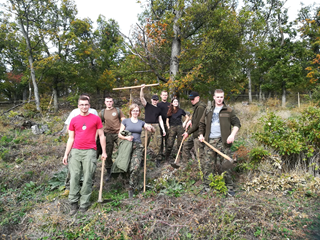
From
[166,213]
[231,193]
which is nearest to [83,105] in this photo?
[166,213]

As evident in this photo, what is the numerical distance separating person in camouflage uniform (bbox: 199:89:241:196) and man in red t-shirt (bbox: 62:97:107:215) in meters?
2.29

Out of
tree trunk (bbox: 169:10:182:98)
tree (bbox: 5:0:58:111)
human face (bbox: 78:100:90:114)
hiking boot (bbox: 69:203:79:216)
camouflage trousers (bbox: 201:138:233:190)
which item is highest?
tree (bbox: 5:0:58:111)

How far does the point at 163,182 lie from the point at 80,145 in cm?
195

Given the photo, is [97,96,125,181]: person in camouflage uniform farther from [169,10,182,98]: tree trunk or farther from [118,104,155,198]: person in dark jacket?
[169,10,182,98]: tree trunk

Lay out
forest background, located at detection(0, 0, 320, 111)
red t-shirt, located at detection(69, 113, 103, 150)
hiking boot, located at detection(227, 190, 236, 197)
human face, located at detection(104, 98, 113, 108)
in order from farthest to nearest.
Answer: forest background, located at detection(0, 0, 320, 111) < human face, located at detection(104, 98, 113, 108) < hiking boot, located at detection(227, 190, 236, 197) < red t-shirt, located at detection(69, 113, 103, 150)

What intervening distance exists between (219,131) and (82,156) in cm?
275

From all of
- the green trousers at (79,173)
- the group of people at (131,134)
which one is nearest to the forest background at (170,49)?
the group of people at (131,134)

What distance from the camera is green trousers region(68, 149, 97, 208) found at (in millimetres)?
3496

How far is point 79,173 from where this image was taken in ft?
11.7

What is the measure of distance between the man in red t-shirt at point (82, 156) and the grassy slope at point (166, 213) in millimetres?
282

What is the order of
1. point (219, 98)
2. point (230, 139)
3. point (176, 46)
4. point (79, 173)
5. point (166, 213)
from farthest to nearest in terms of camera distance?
point (176, 46) → point (219, 98) → point (230, 139) → point (79, 173) → point (166, 213)

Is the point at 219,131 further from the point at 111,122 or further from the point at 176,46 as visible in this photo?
the point at 176,46

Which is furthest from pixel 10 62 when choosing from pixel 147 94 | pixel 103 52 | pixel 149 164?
pixel 149 164

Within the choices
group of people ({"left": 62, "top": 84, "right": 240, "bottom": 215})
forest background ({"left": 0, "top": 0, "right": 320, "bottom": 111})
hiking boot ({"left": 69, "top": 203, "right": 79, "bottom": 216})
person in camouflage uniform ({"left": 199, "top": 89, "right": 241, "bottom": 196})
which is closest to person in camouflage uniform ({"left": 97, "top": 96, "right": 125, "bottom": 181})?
group of people ({"left": 62, "top": 84, "right": 240, "bottom": 215})
